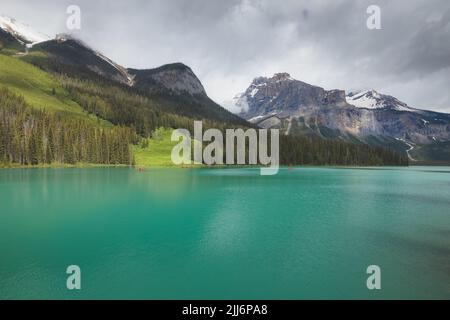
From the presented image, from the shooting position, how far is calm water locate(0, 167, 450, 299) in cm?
1855

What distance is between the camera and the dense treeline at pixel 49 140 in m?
143

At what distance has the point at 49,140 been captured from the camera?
154750mm

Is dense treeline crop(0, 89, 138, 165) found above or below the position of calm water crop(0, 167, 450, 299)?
above

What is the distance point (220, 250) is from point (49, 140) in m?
156

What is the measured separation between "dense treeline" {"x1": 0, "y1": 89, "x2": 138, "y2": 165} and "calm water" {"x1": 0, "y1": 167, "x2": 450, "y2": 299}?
113390 millimetres

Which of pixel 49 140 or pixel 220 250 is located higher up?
pixel 49 140

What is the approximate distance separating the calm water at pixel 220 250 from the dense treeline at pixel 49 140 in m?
113

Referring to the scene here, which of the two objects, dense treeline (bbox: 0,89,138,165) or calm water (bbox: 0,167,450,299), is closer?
calm water (bbox: 0,167,450,299)

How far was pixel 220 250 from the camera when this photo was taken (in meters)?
26.1

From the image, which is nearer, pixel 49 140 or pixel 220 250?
pixel 220 250

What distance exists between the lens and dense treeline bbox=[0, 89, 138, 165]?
468ft

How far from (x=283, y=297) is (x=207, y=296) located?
167 inches

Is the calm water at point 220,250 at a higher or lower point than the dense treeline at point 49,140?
lower

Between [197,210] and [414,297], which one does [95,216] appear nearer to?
[197,210]
